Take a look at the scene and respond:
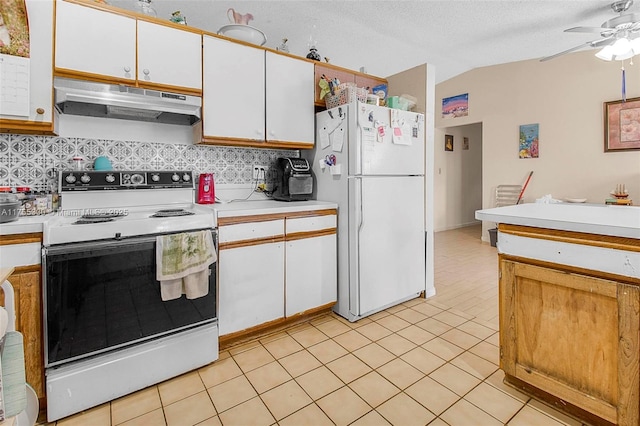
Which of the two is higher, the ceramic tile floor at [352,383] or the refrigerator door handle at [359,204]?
the refrigerator door handle at [359,204]

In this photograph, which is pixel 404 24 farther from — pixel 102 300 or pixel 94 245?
pixel 102 300

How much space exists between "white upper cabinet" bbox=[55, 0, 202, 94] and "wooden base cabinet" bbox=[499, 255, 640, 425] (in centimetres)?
228

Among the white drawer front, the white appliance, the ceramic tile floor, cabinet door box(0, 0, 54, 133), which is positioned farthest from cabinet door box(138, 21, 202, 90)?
the ceramic tile floor

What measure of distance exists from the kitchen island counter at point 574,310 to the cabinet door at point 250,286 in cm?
137

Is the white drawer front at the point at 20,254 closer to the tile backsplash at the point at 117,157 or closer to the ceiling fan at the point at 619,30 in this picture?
the tile backsplash at the point at 117,157

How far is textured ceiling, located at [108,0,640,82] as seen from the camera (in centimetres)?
274

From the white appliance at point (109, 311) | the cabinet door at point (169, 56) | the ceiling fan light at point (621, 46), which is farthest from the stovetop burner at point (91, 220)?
the ceiling fan light at point (621, 46)

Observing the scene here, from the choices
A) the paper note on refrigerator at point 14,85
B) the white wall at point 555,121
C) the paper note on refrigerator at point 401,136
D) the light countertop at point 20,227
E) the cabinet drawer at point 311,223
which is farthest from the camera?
the white wall at point 555,121

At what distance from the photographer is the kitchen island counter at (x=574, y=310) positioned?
1.23m

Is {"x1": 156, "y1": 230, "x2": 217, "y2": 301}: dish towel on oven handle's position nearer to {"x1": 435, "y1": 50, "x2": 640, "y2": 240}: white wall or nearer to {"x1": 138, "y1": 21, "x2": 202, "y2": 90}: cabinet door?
{"x1": 138, "y1": 21, "x2": 202, "y2": 90}: cabinet door

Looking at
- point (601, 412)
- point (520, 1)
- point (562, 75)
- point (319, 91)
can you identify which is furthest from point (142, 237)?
point (562, 75)

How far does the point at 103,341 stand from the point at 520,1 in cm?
426

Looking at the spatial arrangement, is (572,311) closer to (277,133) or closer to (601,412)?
(601,412)

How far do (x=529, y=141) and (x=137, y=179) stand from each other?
5467 millimetres
